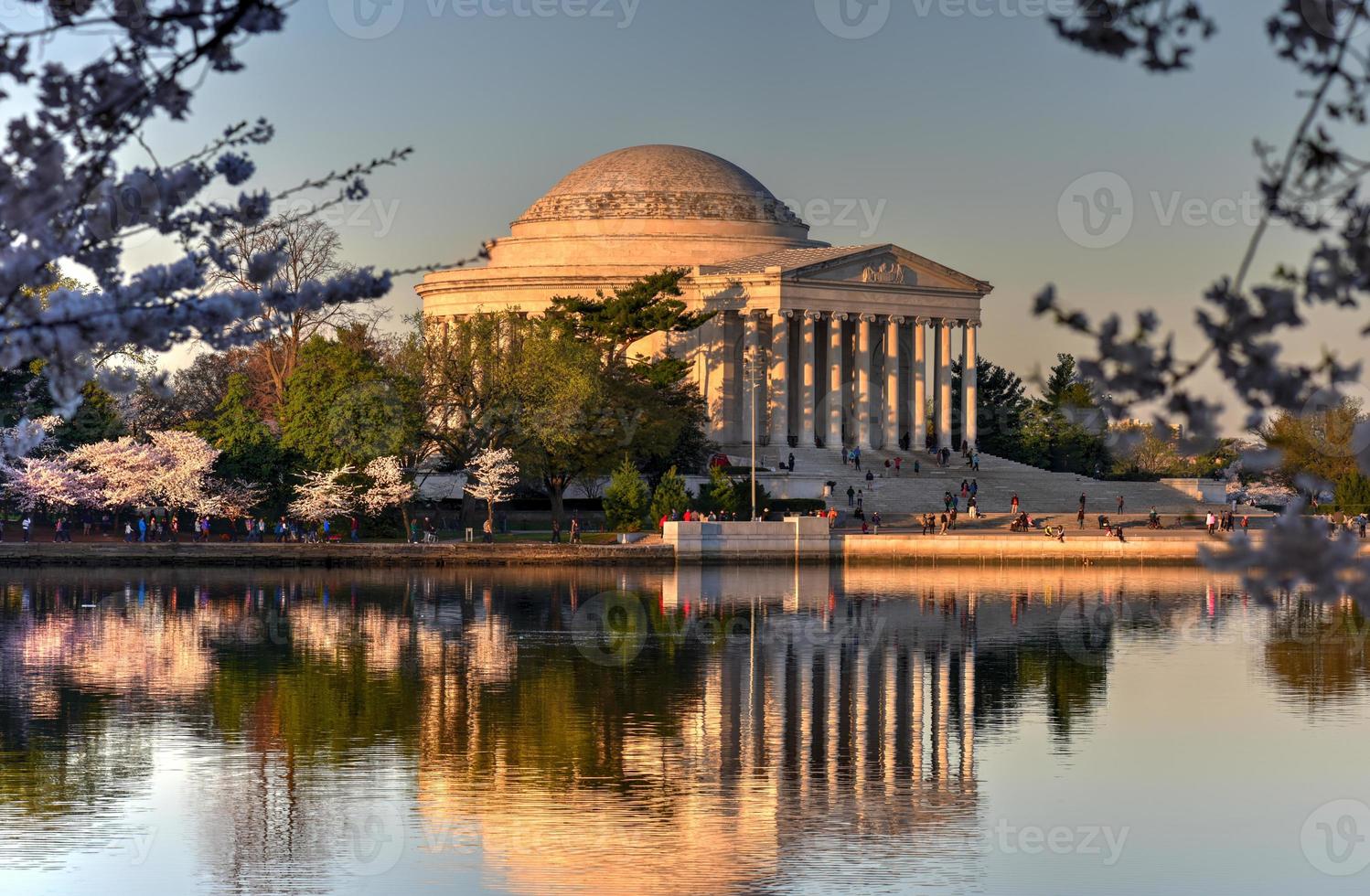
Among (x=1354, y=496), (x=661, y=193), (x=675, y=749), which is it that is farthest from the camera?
(x=661, y=193)

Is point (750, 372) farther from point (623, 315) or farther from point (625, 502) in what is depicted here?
point (625, 502)

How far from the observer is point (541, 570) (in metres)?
81.8

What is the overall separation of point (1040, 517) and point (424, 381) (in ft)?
95.8

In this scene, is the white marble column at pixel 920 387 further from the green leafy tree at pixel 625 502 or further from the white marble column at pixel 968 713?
the white marble column at pixel 968 713

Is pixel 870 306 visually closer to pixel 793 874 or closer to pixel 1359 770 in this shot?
pixel 1359 770

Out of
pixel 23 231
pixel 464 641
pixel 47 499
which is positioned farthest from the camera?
pixel 47 499

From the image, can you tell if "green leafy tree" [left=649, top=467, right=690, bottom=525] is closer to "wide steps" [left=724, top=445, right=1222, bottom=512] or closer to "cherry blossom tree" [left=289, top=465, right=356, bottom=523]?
"cherry blossom tree" [left=289, top=465, right=356, bottom=523]

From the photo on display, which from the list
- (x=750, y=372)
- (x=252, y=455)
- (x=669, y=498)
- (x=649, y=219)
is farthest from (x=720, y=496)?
(x=649, y=219)

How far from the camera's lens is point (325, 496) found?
3445 inches

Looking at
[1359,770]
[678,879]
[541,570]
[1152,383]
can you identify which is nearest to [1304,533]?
[1152,383]

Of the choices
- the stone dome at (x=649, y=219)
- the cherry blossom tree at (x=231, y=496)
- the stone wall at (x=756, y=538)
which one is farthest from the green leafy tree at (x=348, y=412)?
the stone dome at (x=649, y=219)

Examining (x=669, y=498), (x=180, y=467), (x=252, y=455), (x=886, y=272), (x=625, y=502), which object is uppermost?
(x=886, y=272)

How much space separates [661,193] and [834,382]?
18303mm

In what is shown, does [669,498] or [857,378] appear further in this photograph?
[857,378]
